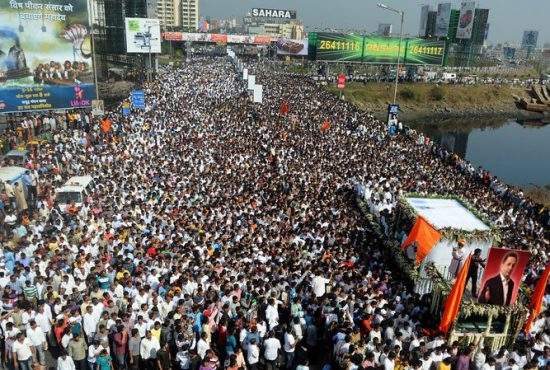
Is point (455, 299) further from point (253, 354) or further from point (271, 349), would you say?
point (253, 354)

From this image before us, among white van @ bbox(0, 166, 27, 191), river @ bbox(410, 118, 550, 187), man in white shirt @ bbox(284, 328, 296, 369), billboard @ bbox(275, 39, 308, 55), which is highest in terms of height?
billboard @ bbox(275, 39, 308, 55)

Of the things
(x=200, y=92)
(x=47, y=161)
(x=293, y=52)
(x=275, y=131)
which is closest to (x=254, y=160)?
(x=275, y=131)

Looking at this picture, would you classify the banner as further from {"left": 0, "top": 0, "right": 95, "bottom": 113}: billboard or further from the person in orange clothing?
{"left": 0, "top": 0, "right": 95, "bottom": 113}: billboard

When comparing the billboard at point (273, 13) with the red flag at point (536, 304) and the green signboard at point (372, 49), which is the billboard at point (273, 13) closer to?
the green signboard at point (372, 49)

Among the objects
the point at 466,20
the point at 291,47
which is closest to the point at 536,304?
the point at 291,47

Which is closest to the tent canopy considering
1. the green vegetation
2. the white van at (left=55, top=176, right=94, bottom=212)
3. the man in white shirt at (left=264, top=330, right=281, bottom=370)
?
the man in white shirt at (left=264, top=330, right=281, bottom=370)

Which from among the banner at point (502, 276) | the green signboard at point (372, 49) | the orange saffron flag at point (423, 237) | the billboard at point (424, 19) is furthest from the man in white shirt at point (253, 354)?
the billboard at point (424, 19)
